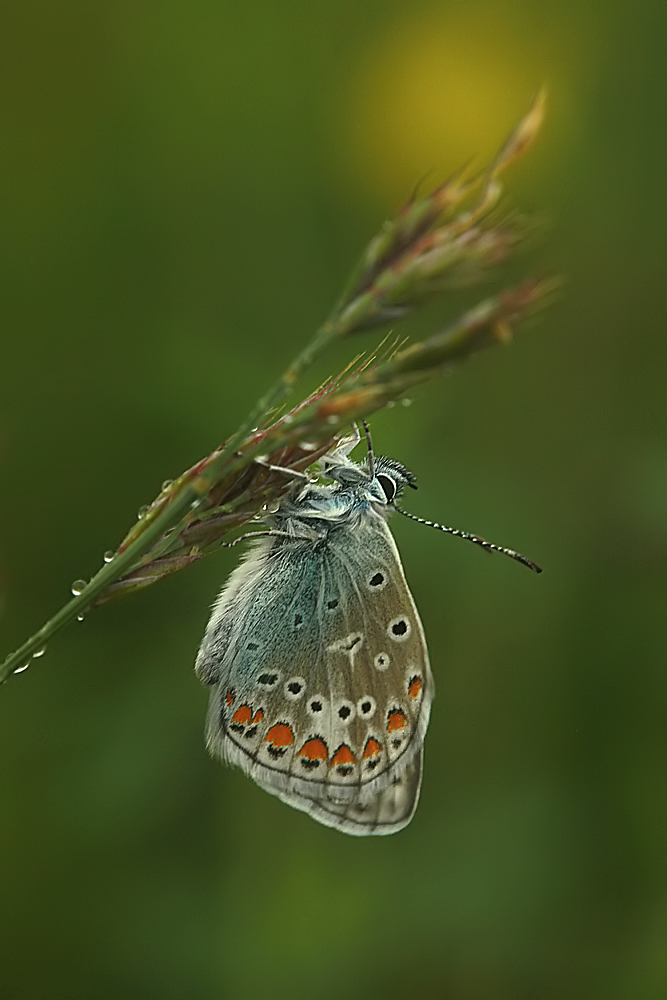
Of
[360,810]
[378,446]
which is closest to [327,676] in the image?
[360,810]

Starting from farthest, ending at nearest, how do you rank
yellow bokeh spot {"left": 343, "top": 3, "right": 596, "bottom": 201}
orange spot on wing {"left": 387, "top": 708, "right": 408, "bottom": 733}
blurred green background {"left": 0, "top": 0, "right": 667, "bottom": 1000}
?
yellow bokeh spot {"left": 343, "top": 3, "right": 596, "bottom": 201}
blurred green background {"left": 0, "top": 0, "right": 667, "bottom": 1000}
orange spot on wing {"left": 387, "top": 708, "right": 408, "bottom": 733}

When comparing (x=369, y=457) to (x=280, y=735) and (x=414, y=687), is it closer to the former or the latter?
(x=414, y=687)

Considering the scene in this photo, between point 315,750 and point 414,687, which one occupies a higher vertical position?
point 414,687

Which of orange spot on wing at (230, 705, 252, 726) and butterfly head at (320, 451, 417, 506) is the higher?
butterfly head at (320, 451, 417, 506)

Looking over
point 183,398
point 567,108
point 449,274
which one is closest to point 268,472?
point 449,274

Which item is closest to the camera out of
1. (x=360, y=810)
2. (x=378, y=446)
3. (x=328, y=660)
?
(x=360, y=810)

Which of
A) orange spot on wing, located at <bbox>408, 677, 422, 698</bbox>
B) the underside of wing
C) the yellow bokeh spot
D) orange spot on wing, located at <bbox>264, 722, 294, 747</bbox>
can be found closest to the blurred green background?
the yellow bokeh spot

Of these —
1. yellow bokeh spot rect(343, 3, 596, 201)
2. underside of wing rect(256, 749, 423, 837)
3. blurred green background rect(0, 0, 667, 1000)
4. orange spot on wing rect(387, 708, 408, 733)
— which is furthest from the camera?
yellow bokeh spot rect(343, 3, 596, 201)

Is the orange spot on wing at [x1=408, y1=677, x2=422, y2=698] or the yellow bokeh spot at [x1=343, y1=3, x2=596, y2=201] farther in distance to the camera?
the yellow bokeh spot at [x1=343, y1=3, x2=596, y2=201]

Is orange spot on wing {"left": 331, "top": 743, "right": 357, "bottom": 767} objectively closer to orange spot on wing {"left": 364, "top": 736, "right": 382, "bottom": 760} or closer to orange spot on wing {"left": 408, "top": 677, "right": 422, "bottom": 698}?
orange spot on wing {"left": 364, "top": 736, "right": 382, "bottom": 760}
